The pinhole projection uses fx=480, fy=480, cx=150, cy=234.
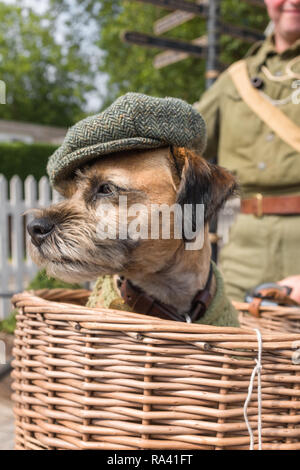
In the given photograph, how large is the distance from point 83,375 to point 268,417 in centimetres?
43

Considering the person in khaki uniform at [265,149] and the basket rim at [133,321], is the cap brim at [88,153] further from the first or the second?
the person in khaki uniform at [265,149]

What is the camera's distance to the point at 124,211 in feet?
4.61

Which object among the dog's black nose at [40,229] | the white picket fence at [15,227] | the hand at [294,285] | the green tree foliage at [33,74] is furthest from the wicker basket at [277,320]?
the green tree foliage at [33,74]

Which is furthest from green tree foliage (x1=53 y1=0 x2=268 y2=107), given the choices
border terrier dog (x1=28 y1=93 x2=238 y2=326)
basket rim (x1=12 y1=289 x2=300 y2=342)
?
basket rim (x1=12 y1=289 x2=300 y2=342)

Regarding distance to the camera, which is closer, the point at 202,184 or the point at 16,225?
the point at 202,184

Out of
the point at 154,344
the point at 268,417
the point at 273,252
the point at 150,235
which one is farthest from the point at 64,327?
the point at 273,252

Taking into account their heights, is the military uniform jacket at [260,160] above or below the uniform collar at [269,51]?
below

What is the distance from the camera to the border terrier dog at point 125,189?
1.35 metres

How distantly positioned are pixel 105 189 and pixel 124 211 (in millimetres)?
101

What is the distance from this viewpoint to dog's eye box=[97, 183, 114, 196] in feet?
4.69

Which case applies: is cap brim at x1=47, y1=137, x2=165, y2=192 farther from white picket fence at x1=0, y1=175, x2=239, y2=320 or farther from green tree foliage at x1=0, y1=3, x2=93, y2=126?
green tree foliage at x1=0, y1=3, x2=93, y2=126

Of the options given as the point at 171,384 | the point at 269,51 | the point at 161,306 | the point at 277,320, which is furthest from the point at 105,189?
the point at 269,51

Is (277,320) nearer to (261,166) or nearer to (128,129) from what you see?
(261,166)

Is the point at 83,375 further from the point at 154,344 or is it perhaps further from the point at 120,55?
the point at 120,55
